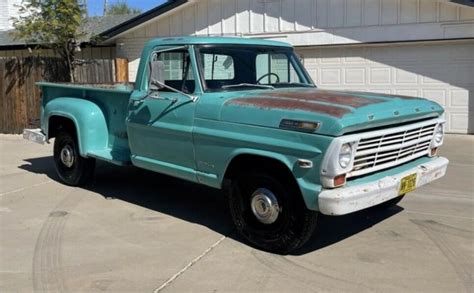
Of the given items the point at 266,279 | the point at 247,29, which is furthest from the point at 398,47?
the point at 266,279

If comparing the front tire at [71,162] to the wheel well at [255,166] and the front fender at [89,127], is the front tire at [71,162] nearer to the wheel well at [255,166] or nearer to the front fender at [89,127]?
the front fender at [89,127]

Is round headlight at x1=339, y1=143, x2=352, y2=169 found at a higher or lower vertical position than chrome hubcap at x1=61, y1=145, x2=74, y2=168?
higher

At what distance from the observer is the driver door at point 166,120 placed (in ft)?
18.9

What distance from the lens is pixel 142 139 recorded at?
6.33m

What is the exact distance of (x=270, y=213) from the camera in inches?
199

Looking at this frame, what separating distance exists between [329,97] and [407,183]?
1.08 metres

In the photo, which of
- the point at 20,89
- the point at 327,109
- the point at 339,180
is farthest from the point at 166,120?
the point at 20,89

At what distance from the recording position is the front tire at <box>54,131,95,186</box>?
7.69 m

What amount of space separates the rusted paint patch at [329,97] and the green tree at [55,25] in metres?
10.8

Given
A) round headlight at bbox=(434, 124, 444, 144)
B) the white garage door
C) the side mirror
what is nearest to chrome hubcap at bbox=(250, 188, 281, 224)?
the side mirror

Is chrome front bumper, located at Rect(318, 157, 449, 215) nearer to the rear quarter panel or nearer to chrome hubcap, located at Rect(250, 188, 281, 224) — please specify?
chrome hubcap, located at Rect(250, 188, 281, 224)

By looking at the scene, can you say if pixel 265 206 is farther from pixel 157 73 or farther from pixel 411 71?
pixel 411 71

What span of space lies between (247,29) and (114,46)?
16.4ft

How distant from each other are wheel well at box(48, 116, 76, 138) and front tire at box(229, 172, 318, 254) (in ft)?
11.0
